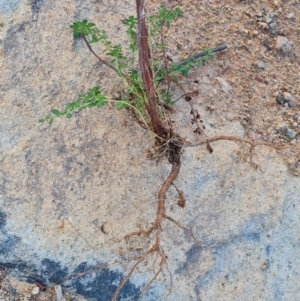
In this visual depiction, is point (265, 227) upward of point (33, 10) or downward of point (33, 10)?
downward

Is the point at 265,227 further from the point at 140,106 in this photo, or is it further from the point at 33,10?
the point at 33,10

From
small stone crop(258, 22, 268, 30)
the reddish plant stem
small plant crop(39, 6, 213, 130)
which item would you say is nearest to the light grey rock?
small plant crop(39, 6, 213, 130)

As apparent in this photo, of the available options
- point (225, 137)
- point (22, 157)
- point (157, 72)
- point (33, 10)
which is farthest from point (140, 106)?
point (33, 10)

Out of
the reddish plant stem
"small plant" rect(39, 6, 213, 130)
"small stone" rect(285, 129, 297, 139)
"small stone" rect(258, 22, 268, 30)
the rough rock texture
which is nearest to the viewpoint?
the reddish plant stem

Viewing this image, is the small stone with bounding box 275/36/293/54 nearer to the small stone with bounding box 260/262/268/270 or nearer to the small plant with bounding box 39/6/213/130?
the small plant with bounding box 39/6/213/130

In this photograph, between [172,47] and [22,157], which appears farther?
[172,47]

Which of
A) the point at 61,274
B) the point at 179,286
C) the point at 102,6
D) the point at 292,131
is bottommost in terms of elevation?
the point at 179,286

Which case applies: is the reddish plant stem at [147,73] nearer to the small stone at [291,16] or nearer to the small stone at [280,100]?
the small stone at [280,100]
